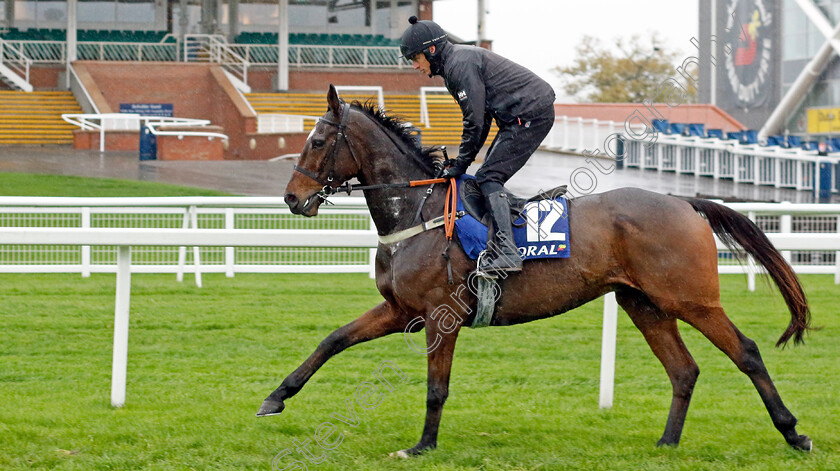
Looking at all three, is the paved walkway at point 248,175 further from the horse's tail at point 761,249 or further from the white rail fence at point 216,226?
the horse's tail at point 761,249

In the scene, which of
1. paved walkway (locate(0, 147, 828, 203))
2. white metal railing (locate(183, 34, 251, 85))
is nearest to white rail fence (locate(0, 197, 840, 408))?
paved walkway (locate(0, 147, 828, 203))

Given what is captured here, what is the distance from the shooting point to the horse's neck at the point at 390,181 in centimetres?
448

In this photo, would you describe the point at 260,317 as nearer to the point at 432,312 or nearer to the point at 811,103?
the point at 432,312

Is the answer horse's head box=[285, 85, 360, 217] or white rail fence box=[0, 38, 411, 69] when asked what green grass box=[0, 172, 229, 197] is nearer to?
horse's head box=[285, 85, 360, 217]

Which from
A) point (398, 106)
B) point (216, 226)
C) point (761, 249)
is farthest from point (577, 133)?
point (761, 249)

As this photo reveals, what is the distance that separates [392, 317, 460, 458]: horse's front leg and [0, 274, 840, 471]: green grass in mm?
93

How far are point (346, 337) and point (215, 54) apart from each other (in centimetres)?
2713

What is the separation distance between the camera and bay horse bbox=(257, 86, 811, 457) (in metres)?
4.33

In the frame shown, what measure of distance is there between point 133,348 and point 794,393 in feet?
13.9

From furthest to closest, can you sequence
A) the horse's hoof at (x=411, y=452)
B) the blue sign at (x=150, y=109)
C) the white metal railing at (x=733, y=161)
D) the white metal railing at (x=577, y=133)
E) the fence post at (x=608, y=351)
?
1. the blue sign at (x=150, y=109)
2. the white metal railing at (x=577, y=133)
3. the white metal railing at (x=733, y=161)
4. the fence post at (x=608, y=351)
5. the horse's hoof at (x=411, y=452)

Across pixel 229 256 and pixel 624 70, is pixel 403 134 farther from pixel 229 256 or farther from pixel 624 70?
pixel 624 70

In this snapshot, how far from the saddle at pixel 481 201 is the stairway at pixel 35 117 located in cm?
2353

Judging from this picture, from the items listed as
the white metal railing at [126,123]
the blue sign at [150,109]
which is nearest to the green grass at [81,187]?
the white metal railing at [126,123]

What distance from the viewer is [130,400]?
17.2ft
